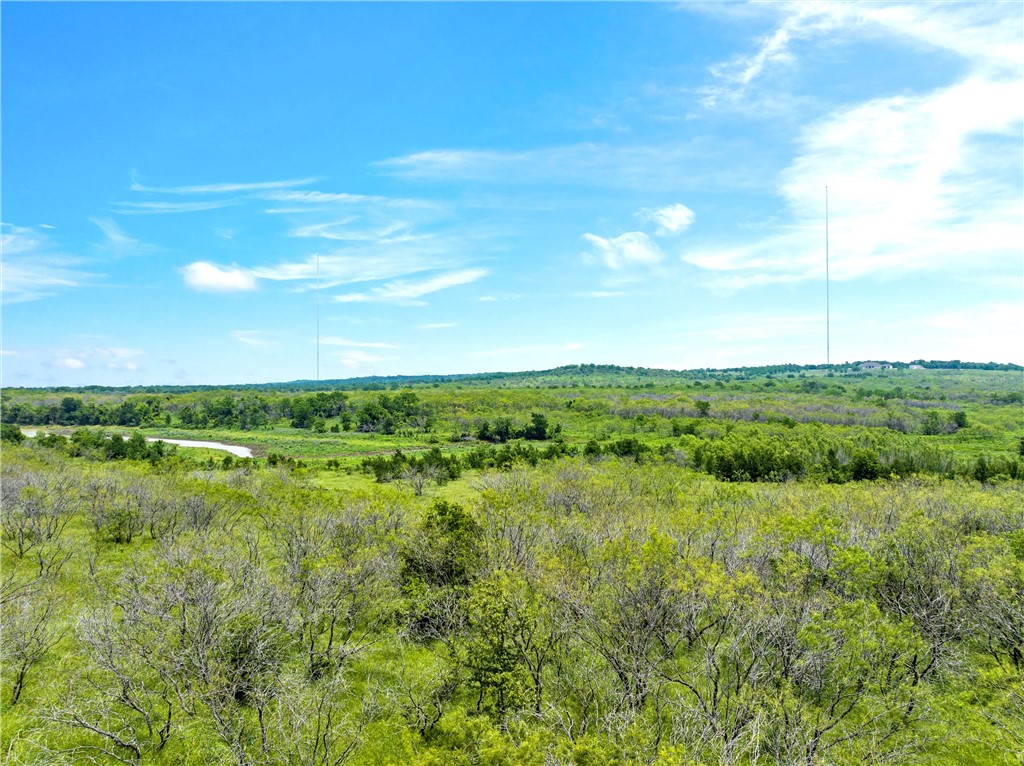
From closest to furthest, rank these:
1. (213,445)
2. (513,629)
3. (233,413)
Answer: (513,629)
(213,445)
(233,413)

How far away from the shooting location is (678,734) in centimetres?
1505

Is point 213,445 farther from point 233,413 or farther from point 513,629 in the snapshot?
point 513,629

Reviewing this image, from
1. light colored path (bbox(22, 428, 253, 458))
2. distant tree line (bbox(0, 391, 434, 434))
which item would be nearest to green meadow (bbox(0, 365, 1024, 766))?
light colored path (bbox(22, 428, 253, 458))

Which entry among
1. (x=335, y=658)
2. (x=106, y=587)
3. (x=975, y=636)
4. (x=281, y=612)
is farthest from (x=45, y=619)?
(x=975, y=636)

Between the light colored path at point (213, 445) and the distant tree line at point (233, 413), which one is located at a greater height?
the distant tree line at point (233, 413)

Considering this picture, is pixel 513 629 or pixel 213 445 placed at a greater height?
pixel 513 629

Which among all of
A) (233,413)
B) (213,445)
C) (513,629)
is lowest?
(213,445)

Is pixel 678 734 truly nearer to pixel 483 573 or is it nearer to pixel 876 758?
pixel 876 758

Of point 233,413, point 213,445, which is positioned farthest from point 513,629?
point 233,413

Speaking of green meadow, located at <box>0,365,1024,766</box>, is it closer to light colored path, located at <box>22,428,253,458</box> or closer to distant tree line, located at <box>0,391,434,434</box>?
light colored path, located at <box>22,428,253,458</box>

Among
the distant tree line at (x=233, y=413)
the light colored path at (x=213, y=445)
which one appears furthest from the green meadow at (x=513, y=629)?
the distant tree line at (x=233, y=413)

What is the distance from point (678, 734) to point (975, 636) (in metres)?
17.8

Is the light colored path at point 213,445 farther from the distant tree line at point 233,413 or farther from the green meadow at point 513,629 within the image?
the green meadow at point 513,629

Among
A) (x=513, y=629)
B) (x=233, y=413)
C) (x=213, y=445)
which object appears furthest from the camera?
(x=233, y=413)
